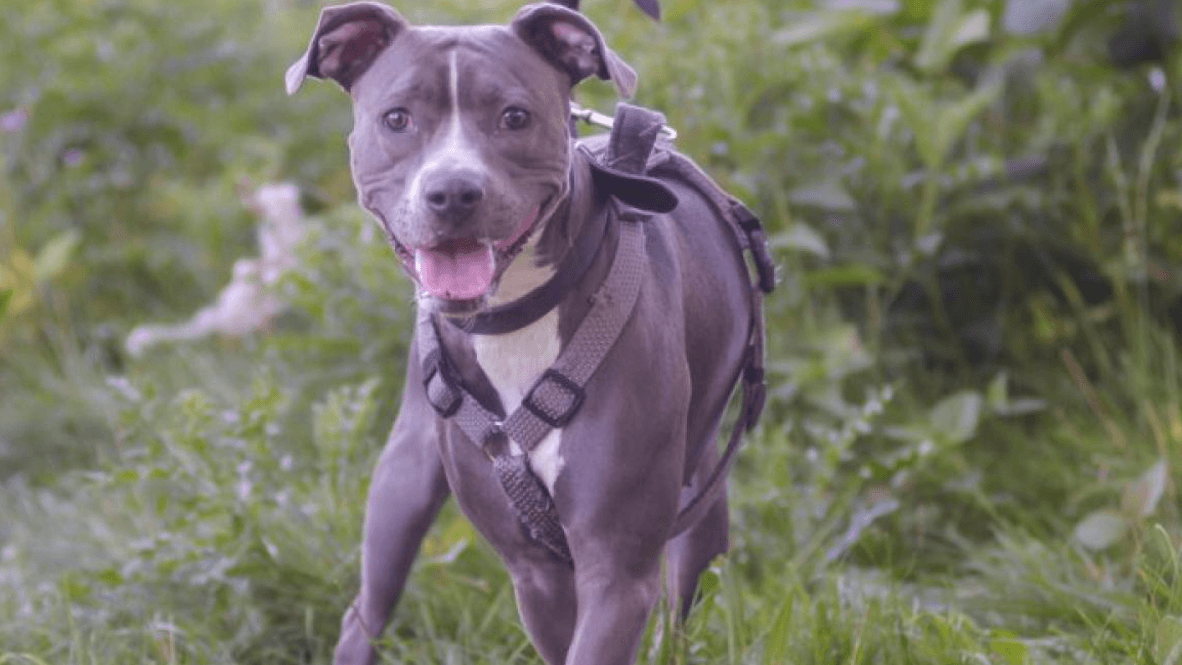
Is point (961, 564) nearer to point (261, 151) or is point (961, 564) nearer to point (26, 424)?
point (26, 424)

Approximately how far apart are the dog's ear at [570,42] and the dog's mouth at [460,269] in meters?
0.23

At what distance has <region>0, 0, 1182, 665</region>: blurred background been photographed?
341 centimetres

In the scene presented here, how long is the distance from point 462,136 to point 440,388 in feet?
1.36

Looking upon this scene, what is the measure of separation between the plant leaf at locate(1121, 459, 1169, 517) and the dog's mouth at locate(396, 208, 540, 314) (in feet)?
7.02

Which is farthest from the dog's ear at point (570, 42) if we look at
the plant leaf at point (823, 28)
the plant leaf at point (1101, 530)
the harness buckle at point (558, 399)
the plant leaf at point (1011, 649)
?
the plant leaf at point (823, 28)

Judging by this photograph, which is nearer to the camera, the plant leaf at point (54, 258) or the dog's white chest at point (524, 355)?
the dog's white chest at point (524, 355)

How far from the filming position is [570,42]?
2.24 metres

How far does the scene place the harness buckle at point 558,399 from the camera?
2.25 meters

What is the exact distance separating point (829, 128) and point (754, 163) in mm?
326

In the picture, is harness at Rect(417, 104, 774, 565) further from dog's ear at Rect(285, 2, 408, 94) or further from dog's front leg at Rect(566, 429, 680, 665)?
dog's ear at Rect(285, 2, 408, 94)

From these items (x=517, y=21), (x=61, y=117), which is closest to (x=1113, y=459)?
(x=517, y=21)

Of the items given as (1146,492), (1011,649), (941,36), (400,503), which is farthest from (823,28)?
(400,503)

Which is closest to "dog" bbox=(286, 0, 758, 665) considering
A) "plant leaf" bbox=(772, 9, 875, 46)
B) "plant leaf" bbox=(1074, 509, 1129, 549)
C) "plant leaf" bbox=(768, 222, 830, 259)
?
"plant leaf" bbox=(1074, 509, 1129, 549)

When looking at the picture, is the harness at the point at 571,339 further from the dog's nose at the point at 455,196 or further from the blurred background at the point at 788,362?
the blurred background at the point at 788,362
